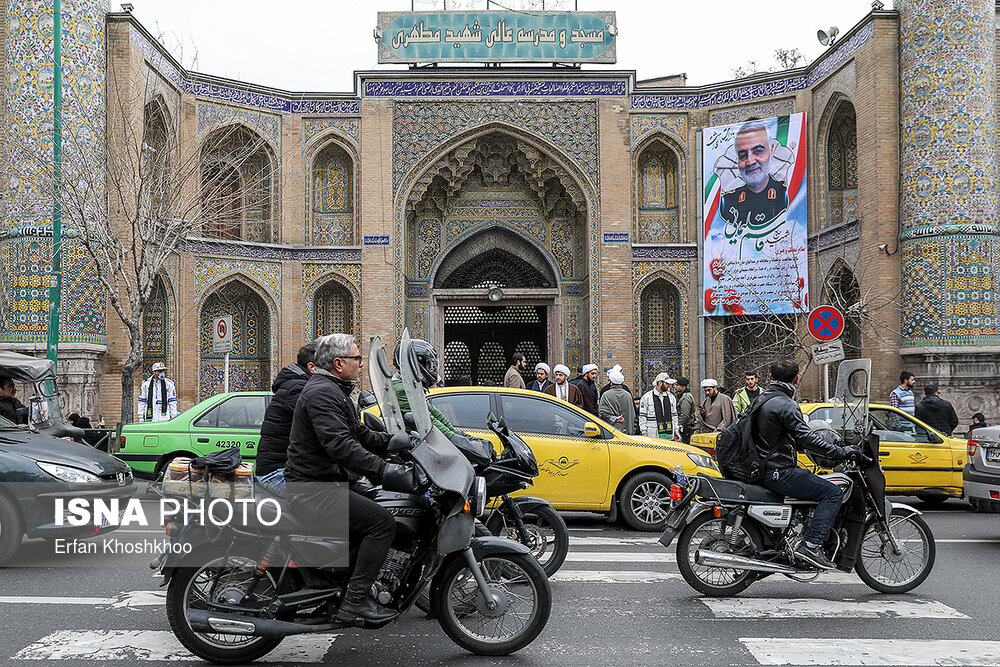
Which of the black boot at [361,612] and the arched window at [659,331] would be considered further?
the arched window at [659,331]

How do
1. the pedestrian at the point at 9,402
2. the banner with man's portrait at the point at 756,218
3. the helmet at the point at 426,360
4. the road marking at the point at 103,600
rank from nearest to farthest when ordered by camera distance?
the helmet at the point at 426,360 → the road marking at the point at 103,600 → the pedestrian at the point at 9,402 → the banner with man's portrait at the point at 756,218

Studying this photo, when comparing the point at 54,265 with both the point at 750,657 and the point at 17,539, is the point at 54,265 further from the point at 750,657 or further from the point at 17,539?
the point at 750,657

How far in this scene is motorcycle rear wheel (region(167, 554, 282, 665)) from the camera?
4672 millimetres

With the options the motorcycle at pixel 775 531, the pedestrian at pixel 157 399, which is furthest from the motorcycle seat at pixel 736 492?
the pedestrian at pixel 157 399

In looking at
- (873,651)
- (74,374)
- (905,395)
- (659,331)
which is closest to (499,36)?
(659,331)

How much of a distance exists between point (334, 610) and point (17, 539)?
3.90 metres

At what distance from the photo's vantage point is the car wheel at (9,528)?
7.23 meters

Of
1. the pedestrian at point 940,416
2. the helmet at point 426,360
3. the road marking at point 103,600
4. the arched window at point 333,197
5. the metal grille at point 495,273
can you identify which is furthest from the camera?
the metal grille at point 495,273

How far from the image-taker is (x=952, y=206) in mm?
17688

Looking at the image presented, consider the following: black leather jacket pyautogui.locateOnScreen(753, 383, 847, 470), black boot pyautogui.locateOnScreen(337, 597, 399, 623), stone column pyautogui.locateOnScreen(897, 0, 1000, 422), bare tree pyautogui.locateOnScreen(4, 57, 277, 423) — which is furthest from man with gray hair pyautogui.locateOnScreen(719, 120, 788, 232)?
black boot pyautogui.locateOnScreen(337, 597, 399, 623)

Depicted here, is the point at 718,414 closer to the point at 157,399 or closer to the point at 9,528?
the point at 157,399

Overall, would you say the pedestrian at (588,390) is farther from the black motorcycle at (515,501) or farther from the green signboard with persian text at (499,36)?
the green signboard with persian text at (499,36)

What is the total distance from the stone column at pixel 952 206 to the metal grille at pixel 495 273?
9272 mm

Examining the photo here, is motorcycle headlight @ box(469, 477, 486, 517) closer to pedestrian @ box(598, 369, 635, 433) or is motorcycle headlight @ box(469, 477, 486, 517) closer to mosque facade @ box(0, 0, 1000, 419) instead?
pedestrian @ box(598, 369, 635, 433)
